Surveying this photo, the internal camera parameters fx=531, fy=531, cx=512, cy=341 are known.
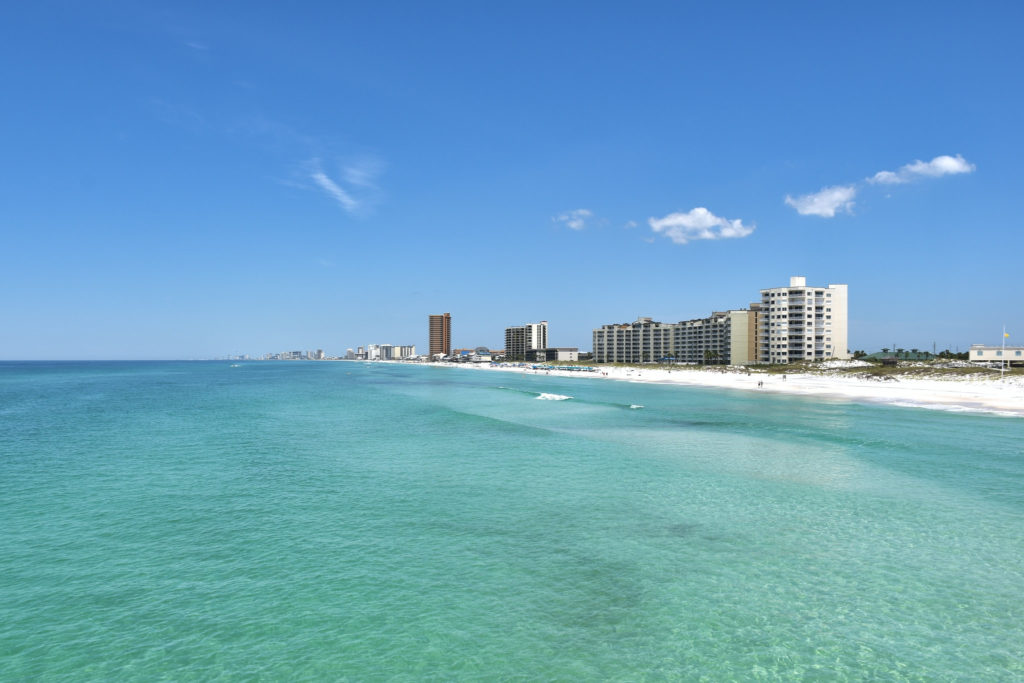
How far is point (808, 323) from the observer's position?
465ft

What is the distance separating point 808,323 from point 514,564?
15102 cm

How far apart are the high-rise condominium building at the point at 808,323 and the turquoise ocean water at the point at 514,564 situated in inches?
4837

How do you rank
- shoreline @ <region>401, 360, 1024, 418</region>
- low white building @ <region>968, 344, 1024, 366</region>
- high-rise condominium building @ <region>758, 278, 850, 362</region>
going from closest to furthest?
shoreline @ <region>401, 360, 1024, 418</region> < low white building @ <region>968, 344, 1024, 366</region> < high-rise condominium building @ <region>758, 278, 850, 362</region>

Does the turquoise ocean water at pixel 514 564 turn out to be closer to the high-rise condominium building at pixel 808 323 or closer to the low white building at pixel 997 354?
the low white building at pixel 997 354

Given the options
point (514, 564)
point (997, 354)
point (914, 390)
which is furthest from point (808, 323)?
point (514, 564)

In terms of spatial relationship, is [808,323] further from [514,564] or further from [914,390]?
[514,564]

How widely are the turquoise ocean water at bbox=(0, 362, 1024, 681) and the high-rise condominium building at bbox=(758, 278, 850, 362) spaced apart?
403ft

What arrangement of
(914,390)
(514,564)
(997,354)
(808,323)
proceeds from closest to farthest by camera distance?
(514,564), (914,390), (997,354), (808,323)

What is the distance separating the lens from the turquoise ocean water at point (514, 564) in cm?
962

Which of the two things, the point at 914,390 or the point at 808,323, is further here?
the point at 808,323

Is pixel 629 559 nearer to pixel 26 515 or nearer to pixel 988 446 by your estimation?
pixel 26 515

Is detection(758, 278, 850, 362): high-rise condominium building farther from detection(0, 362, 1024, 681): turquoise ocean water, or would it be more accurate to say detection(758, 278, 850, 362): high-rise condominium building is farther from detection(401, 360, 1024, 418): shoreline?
detection(0, 362, 1024, 681): turquoise ocean water

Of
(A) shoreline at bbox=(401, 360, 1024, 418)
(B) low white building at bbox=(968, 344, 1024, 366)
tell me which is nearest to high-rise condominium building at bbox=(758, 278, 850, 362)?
(B) low white building at bbox=(968, 344, 1024, 366)

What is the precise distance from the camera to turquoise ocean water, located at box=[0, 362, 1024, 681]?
962cm
